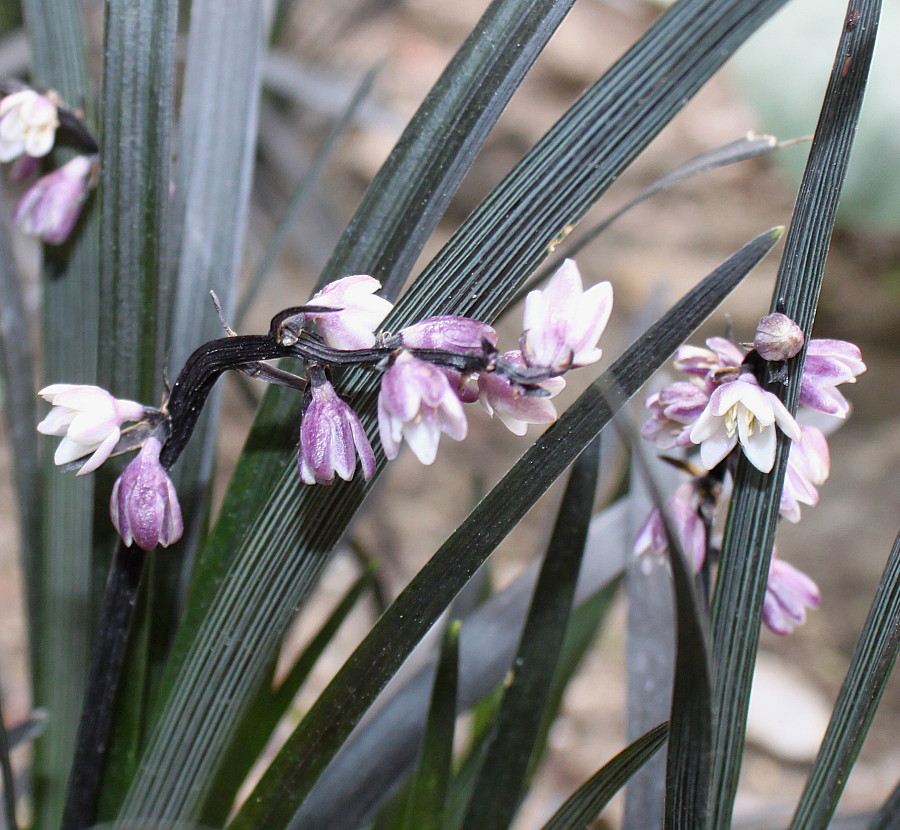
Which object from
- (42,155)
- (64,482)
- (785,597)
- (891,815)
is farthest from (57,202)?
(891,815)

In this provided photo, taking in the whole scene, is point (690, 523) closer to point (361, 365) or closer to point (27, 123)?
point (361, 365)

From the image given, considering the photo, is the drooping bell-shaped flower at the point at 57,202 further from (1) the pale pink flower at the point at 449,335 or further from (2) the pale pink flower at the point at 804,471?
(2) the pale pink flower at the point at 804,471

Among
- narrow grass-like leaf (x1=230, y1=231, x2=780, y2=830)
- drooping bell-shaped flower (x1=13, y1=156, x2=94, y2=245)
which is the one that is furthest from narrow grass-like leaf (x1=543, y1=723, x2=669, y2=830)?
drooping bell-shaped flower (x1=13, y1=156, x2=94, y2=245)

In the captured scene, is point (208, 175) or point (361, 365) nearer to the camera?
point (361, 365)

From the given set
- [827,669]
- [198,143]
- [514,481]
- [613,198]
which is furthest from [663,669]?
[613,198]

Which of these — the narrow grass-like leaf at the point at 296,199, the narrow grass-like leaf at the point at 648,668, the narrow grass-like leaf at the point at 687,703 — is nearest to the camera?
the narrow grass-like leaf at the point at 687,703

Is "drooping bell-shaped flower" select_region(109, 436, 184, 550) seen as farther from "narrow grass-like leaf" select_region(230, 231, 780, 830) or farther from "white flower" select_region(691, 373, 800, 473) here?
"white flower" select_region(691, 373, 800, 473)

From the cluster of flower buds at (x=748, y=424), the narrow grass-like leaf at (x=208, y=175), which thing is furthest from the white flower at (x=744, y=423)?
the narrow grass-like leaf at (x=208, y=175)
